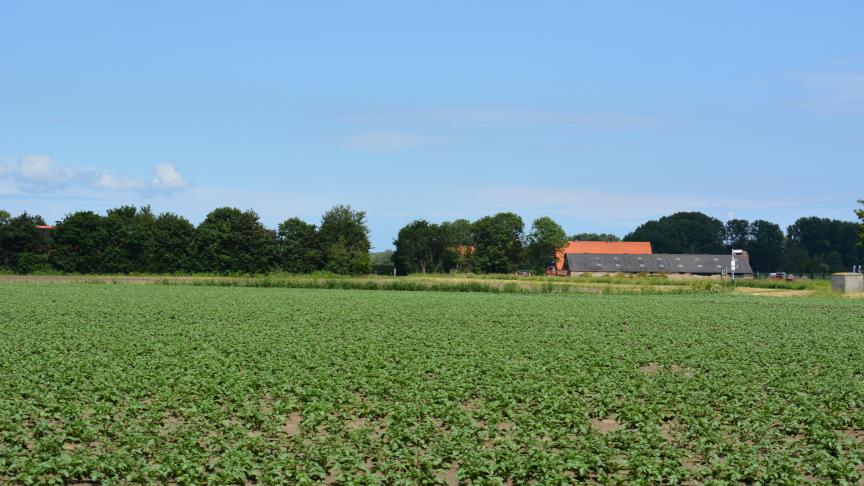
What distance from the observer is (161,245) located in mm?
98812

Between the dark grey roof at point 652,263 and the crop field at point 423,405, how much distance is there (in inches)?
4035

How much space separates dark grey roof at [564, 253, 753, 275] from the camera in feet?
444

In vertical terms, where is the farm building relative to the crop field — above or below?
above

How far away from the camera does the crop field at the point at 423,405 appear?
40.8ft

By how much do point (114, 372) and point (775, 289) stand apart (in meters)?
69.1

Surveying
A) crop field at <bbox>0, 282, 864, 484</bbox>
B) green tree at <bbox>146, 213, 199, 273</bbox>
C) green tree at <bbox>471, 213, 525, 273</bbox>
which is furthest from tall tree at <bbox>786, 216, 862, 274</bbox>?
crop field at <bbox>0, 282, 864, 484</bbox>

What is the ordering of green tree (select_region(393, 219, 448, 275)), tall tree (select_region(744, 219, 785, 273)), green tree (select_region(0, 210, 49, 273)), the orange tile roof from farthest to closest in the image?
tall tree (select_region(744, 219, 785, 273)) → the orange tile roof → green tree (select_region(393, 219, 448, 275)) → green tree (select_region(0, 210, 49, 273))

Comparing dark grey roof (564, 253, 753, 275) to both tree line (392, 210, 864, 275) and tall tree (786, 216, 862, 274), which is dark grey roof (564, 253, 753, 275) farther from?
tall tree (786, 216, 862, 274)

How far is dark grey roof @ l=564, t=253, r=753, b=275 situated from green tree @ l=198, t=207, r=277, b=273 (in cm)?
5551

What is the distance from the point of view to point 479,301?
5219 cm

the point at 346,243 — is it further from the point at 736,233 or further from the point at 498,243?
the point at 736,233

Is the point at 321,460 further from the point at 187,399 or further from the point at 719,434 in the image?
the point at 719,434

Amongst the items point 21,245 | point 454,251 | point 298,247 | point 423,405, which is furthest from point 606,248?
point 423,405

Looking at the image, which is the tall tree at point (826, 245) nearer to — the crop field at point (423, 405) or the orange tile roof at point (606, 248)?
the orange tile roof at point (606, 248)
